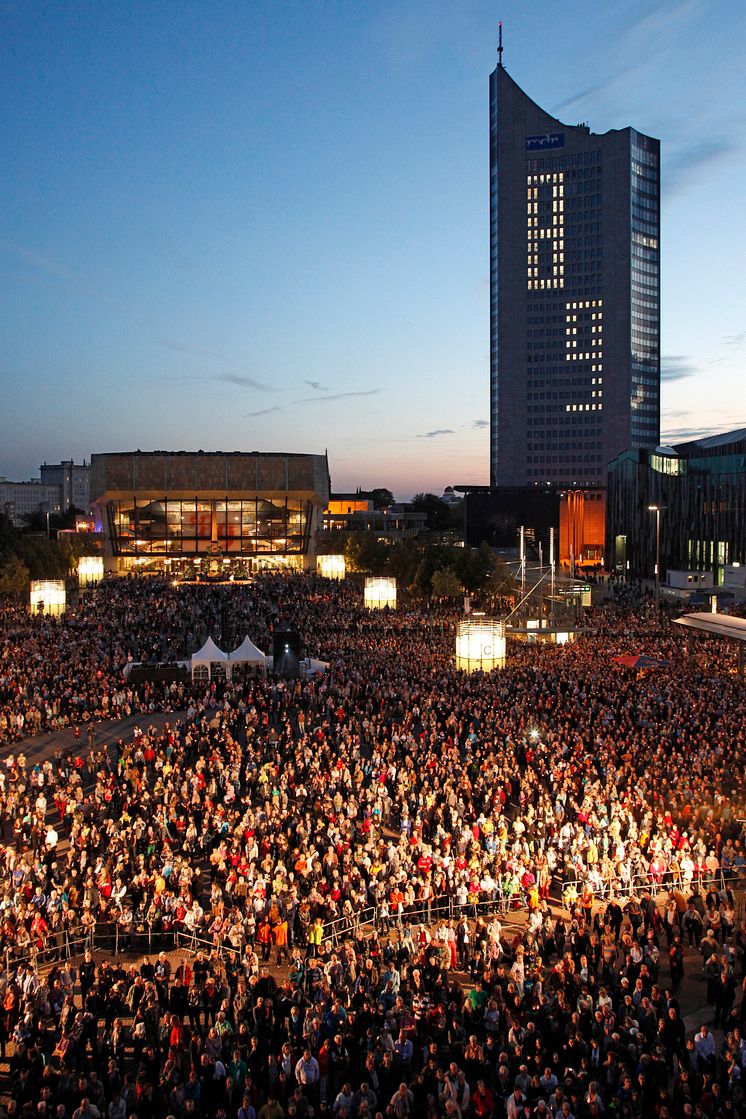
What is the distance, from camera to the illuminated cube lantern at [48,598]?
3875 centimetres

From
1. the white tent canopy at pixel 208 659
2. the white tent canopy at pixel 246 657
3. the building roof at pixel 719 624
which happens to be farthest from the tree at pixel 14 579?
the building roof at pixel 719 624

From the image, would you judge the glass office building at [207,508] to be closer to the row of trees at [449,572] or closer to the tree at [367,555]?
the tree at [367,555]

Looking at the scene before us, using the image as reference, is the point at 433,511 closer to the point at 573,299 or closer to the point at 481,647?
the point at 573,299

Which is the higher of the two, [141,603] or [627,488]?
[627,488]

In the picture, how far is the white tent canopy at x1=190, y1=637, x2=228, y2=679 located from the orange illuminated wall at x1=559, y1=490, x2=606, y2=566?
225 ft

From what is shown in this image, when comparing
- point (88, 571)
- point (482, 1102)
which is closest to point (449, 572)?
point (88, 571)

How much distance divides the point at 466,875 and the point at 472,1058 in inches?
151

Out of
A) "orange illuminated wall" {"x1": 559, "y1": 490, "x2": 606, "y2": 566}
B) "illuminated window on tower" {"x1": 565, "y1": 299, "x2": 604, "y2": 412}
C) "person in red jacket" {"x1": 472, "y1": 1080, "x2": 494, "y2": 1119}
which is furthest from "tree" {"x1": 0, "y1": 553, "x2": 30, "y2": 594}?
"illuminated window on tower" {"x1": 565, "y1": 299, "x2": 604, "y2": 412}

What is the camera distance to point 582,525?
94.0 meters

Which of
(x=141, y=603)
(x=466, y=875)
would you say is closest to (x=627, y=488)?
(x=141, y=603)

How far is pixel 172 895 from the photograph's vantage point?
11.0 metres

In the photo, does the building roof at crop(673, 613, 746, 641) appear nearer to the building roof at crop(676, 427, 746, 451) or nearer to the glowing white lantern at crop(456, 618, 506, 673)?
the glowing white lantern at crop(456, 618, 506, 673)

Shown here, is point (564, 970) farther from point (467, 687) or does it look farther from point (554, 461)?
point (554, 461)

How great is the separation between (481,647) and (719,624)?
7594mm
